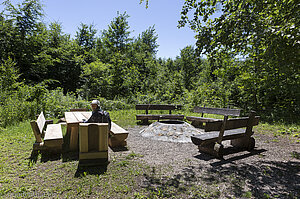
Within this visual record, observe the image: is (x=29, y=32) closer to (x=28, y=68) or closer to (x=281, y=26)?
(x=28, y=68)

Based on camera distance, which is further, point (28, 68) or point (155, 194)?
point (28, 68)

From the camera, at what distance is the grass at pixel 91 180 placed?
9.09 ft

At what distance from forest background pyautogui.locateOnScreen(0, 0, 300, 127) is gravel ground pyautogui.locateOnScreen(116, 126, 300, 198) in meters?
2.17

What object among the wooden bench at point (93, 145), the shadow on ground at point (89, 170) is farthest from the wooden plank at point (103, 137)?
the shadow on ground at point (89, 170)

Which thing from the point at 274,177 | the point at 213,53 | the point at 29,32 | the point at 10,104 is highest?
the point at 29,32

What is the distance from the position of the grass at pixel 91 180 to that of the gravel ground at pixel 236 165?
0.37 feet

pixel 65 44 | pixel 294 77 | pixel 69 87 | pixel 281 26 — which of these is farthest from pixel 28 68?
pixel 294 77

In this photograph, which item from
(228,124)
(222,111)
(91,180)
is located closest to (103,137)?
(91,180)

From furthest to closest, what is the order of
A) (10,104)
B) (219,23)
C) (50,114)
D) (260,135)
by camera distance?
(50,114), (10,104), (260,135), (219,23)

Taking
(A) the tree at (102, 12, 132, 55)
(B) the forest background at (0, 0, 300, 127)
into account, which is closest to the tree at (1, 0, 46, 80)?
(B) the forest background at (0, 0, 300, 127)

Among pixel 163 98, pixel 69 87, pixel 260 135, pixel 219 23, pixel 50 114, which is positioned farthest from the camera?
pixel 69 87

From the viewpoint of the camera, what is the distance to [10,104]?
25.2ft

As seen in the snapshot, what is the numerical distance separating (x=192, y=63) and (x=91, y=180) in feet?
42.7

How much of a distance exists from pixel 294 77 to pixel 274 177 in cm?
987
